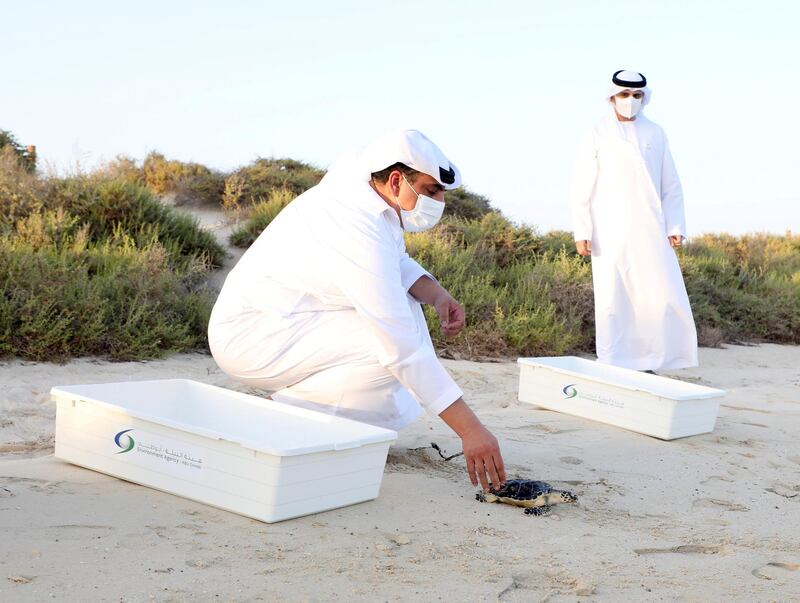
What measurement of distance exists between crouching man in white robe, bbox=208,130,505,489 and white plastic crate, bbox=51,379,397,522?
0.65ft

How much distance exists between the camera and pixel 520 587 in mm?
2656

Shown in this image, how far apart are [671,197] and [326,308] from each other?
4.04 meters

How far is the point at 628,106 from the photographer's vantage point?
6.78 meters

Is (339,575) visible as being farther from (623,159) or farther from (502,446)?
(623,159)

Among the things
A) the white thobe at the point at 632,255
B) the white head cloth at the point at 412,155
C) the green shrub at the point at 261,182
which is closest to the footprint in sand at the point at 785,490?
the white head cloth at the point at 412,155

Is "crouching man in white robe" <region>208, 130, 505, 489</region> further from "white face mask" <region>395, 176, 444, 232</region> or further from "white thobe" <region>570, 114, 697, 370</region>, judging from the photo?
"white thobe" <region>570, 114, 697, 370</region>

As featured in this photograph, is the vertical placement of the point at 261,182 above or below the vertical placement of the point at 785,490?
above

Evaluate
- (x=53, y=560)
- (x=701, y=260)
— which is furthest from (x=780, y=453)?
(x=701, y=260)

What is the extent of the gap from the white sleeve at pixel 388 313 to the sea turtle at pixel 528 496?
458mm

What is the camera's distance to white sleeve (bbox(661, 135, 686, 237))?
7004mm

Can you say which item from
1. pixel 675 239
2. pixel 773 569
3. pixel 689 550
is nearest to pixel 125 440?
pixel 689 550

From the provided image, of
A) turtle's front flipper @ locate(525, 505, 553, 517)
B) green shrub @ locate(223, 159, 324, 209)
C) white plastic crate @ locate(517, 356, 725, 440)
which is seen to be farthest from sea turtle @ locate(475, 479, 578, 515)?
green shrub @ locate(223, 159, 324, 209)

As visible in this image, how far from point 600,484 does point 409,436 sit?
99cm

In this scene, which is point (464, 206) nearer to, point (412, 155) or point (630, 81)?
point (630, 81)
